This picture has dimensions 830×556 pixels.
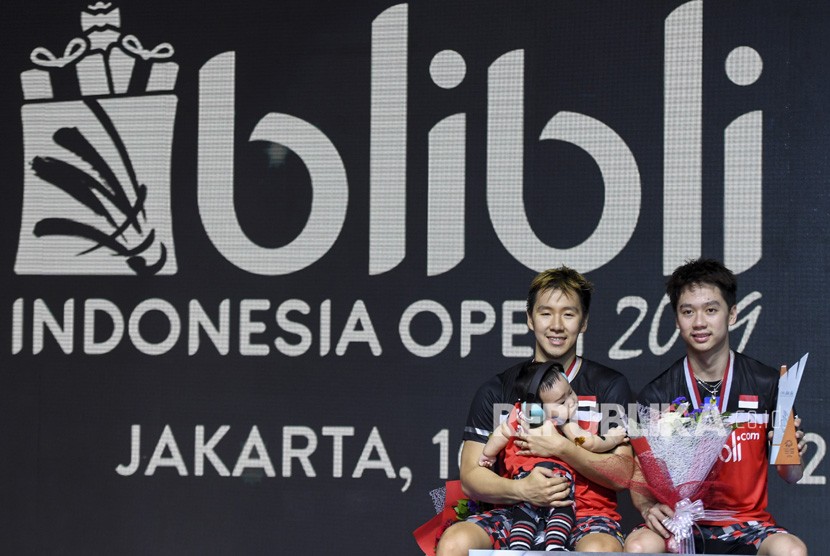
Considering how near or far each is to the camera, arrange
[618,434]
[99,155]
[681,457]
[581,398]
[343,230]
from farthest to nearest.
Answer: [99,155], [343,230], [581,398], [618,434], [681,457]

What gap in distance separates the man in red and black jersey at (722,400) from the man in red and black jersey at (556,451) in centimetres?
10

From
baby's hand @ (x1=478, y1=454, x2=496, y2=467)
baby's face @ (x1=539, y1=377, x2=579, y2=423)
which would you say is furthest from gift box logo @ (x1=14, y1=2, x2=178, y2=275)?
baby's face @ (x1=539, y1=377, x2=579, y2=423)

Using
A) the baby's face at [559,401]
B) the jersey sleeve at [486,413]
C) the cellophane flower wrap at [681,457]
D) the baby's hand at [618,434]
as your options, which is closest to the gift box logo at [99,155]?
the jersey sleeve at [486,413]

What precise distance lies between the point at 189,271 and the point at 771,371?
7.64 feet

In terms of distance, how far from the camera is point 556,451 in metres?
3.28

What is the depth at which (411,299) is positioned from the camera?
4453 mm

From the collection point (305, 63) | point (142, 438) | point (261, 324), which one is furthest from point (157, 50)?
point (142, 438)

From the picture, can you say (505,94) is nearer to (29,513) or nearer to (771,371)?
(771,371)

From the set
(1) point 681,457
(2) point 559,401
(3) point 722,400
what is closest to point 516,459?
(2) point 559,401

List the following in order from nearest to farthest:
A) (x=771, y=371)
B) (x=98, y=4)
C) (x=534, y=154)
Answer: (x=771, y=371) → (x=534, y=154) → (x=98, y=4)

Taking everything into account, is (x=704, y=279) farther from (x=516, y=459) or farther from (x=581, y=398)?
(x=516, y=459)

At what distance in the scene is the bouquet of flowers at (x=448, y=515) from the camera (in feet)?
11.4

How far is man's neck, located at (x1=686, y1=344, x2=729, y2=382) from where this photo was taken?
3453mm

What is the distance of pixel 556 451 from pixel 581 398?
0.30 m
